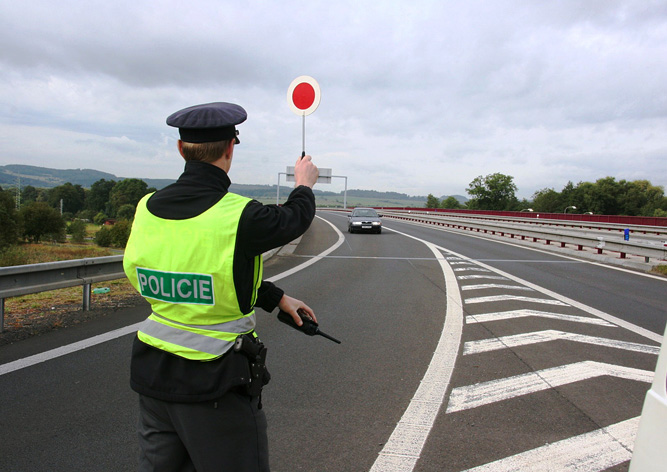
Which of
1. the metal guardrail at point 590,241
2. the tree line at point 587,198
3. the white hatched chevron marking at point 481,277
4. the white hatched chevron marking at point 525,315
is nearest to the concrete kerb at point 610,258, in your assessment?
the metal guardrail at point 590,241

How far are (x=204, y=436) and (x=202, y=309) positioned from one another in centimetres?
45

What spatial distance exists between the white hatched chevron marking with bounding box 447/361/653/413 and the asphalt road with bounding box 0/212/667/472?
19 millimetres

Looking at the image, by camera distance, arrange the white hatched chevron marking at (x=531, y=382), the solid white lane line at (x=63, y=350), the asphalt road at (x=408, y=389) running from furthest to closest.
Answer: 1. the solid white lane line at (x=63, y=350)
2. the white hatched chevron marking at (x=531, y=382)
3. the asphalt road at (x=408, y=389)

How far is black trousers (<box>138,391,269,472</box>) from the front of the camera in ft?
5.53

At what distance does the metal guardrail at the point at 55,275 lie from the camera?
18.9 feet

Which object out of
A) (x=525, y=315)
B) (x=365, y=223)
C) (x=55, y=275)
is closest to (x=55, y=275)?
(x=55, y=275)

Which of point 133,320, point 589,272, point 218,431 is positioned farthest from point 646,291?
point 218,431

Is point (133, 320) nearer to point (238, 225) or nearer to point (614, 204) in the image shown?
point (238, 225)

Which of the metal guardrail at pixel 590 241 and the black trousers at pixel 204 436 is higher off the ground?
the black trousers at pixel 204 436

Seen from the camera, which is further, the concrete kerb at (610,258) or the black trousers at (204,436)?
the concrete kerb at (610,258)


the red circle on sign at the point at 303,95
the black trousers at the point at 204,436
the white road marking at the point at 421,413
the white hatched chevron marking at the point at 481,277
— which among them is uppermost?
the red circle on sign at the point at 303,95

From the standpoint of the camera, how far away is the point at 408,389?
429 centimetres

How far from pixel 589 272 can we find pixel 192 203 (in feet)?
43.2

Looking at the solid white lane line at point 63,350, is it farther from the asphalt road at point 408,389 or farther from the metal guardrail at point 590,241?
the metal guardrail at point 590,241
